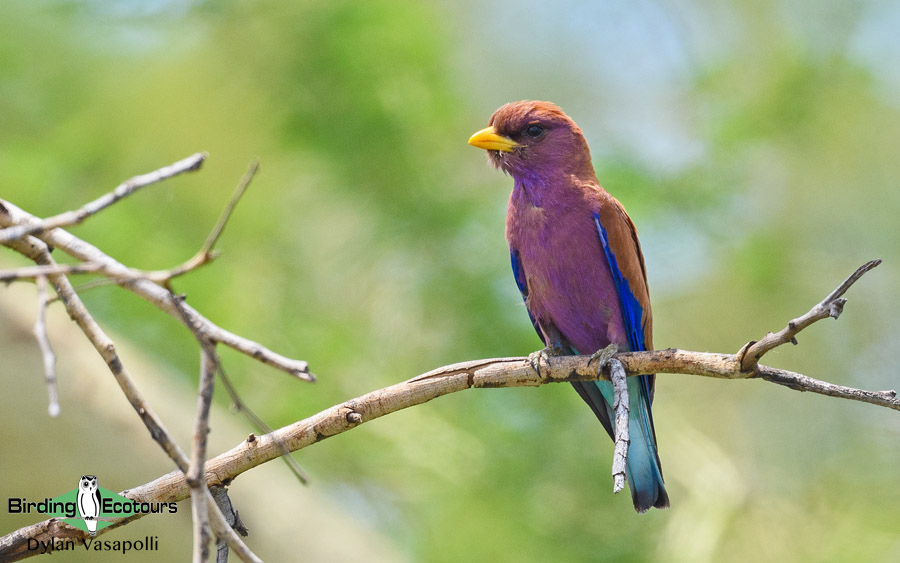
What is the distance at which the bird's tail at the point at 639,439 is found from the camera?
378cm

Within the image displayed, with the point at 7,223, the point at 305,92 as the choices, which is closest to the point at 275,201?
the point at 305,92

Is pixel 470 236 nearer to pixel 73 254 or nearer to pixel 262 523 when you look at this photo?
pixel 262 523

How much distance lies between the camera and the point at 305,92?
731 cm

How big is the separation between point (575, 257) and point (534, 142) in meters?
0.59

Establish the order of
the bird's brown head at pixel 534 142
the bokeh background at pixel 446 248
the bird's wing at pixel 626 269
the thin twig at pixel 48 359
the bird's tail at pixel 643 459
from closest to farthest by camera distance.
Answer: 1. the thin twig at pixel 48 359
2. the bird's tail at pixel 643 459
3. the bird's wing at pixel 626 269
4. the bird's brown head at pixel 534 142
5. the bokeh background at pixel 446 248

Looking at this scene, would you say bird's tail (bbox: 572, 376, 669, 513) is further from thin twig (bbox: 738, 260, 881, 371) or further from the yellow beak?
thin twig (bbox: 738, 260, 881, 371)

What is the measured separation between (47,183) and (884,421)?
660 centimetres

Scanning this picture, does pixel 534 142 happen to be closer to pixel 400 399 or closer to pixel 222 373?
pixel 400 399

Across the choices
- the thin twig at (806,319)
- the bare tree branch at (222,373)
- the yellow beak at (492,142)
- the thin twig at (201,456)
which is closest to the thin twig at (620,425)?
the bare tree branch at (222,373)

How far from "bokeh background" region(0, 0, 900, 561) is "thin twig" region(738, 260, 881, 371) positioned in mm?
4075

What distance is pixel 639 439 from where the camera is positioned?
4.04 m

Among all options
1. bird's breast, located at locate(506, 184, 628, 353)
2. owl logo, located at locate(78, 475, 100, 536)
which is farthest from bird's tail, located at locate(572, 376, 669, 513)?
owl logo, located at locate(78, 475, 100, 536)

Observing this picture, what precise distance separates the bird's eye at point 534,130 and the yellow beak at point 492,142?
0.08 meters

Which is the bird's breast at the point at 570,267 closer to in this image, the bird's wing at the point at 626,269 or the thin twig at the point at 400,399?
the bird's wing at the point at 626,269
